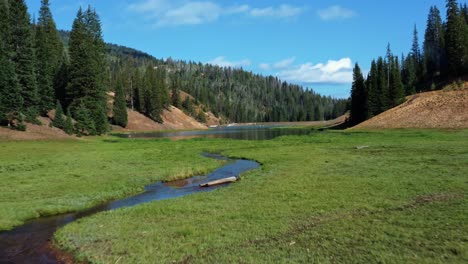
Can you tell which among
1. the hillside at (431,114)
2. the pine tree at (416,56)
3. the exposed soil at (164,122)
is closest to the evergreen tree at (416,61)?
the pine tree at (416,56)

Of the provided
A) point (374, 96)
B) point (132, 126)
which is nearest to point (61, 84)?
point (132, 126)

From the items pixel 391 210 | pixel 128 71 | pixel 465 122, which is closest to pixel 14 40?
pixel 391 210

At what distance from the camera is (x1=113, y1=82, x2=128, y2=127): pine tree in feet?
371

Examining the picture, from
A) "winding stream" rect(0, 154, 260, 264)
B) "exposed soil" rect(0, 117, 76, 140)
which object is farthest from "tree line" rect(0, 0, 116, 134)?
"winding stream" rect(0, 154, 260, 264)

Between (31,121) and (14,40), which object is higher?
(14,40)

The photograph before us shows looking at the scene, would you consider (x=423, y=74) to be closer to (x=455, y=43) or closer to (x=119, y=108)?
(x=455, y=43)

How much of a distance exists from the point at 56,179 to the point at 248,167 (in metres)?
17.0

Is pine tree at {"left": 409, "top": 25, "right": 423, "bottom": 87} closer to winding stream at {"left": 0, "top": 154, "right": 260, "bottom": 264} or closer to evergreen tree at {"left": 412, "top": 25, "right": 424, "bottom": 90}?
evergreen tree at {"left": 412, "top": 25, "right": 424, "bottom": 90}

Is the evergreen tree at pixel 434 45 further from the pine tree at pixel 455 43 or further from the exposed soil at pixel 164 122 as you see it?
the exposed soil at pixel 164 122

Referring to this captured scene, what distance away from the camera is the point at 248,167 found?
36656mm

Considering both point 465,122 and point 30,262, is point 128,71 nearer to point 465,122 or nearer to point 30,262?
point 465,122

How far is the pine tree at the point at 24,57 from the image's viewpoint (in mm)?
63822

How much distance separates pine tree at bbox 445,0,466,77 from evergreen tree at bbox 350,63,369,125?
75.5ft

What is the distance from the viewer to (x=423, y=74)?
12662 centimetres
